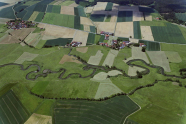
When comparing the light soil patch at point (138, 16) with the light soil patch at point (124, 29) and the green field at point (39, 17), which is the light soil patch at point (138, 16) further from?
the green field at point (39, 17)

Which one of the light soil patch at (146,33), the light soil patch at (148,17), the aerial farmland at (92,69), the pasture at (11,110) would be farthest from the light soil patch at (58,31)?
the light soil patch at (148,17)

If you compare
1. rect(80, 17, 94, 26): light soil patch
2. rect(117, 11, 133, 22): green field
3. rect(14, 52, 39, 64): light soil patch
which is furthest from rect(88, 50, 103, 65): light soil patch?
rect(117, 11, 133, 22): green field

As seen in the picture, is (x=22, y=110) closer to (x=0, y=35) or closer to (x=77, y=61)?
(x=77, y=61)

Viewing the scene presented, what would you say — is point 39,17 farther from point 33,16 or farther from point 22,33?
point 22,33

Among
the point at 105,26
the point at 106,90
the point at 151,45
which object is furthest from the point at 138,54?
the point at 105,26

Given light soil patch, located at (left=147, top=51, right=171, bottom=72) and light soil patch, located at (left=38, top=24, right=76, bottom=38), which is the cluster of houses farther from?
light soil patch, located at (left=147, top=51, right=171, bottom=72)
